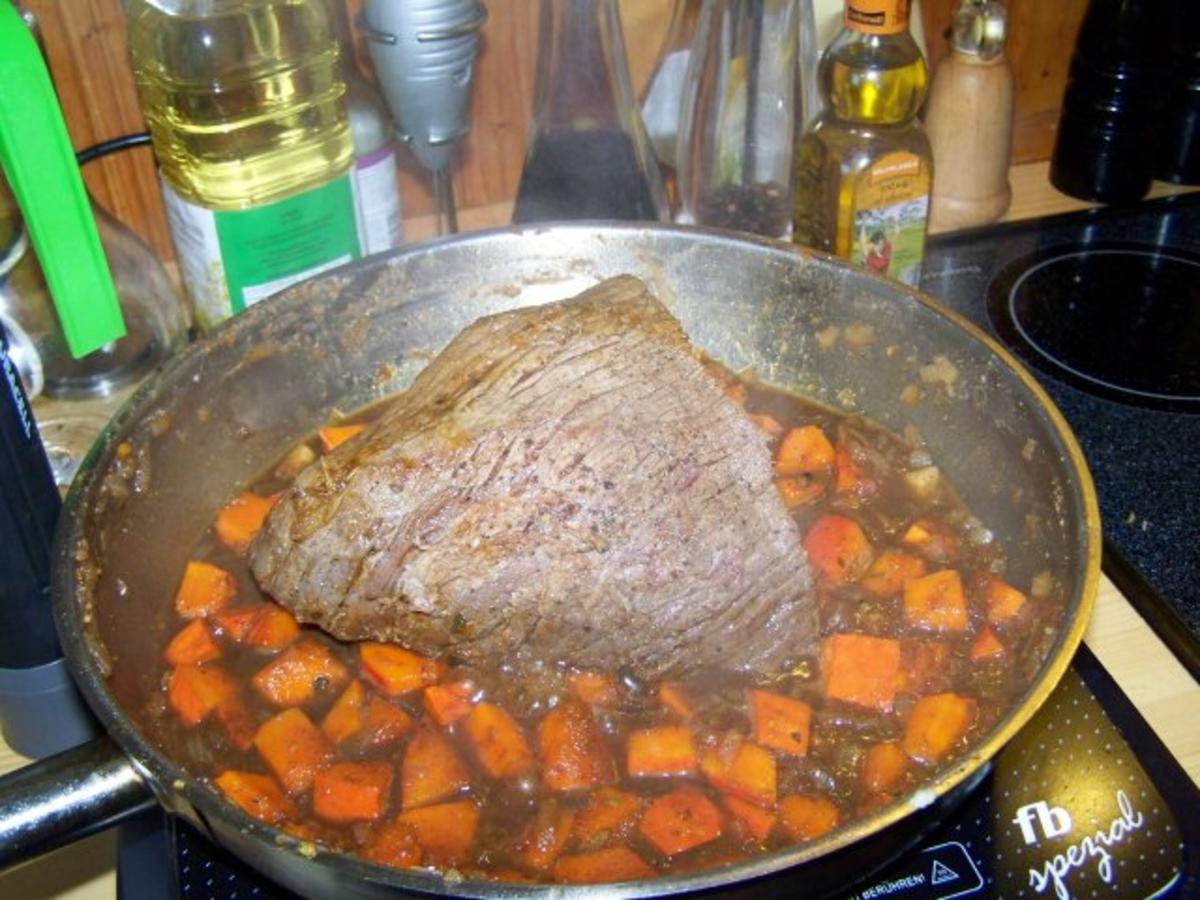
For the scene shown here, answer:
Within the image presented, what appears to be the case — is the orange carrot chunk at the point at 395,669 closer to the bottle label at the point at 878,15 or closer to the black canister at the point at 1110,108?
the bottle label at the point at 878,15

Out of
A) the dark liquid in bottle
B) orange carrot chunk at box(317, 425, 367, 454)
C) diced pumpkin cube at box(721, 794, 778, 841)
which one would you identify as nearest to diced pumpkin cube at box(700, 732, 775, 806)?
diced pumpkin cube at box(721, 794, 778, 841)

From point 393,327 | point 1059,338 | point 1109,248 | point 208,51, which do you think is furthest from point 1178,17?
point 208,51

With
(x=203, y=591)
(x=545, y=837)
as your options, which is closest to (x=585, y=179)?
(x=203, y=591)

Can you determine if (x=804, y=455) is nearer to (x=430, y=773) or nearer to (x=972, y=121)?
(x=430, y=773)

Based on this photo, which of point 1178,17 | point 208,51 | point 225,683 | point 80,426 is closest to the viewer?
point 225,683

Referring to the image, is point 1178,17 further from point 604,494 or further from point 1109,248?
point 604,494

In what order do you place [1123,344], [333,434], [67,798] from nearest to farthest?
1. [67,798]
2. [333,434]
3. [1123,344]

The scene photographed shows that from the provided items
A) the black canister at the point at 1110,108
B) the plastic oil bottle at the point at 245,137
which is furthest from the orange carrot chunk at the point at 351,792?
the black canister at the point at 1110,108
